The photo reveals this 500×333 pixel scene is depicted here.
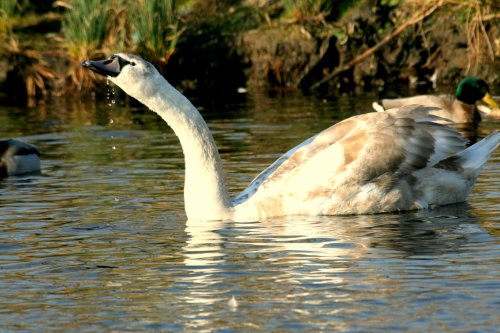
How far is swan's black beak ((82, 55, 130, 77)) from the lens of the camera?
388 inches

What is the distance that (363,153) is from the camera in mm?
10641

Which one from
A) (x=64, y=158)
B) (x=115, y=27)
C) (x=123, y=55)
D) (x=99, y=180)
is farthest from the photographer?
(x=115, y=27)

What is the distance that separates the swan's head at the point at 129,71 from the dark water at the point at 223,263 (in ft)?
4.10

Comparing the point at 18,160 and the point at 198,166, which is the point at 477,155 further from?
the point at 18,160

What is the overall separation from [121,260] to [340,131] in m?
2.80

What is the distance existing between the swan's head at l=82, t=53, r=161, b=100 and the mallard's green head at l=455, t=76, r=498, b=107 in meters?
10.3

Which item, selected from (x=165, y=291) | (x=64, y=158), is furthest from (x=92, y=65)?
(x=64, y=158)

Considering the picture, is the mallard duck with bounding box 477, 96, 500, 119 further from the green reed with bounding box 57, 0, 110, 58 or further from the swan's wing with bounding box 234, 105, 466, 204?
the swan's wing with bounding box 234, 105, 466, 204

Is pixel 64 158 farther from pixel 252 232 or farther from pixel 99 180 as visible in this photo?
pixel 252 232

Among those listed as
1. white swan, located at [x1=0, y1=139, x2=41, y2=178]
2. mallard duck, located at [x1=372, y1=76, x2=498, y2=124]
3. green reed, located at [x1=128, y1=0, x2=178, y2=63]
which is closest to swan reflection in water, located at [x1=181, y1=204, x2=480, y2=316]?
white swan, located at [x1=0, y1=139, x2=41, y2=178]

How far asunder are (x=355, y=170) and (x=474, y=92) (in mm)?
9893

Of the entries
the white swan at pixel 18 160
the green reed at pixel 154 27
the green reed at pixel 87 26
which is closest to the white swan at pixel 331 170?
the white swan at pixel 18 160

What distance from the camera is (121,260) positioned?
925 centimetres

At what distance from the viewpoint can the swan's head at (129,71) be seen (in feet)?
32.5
